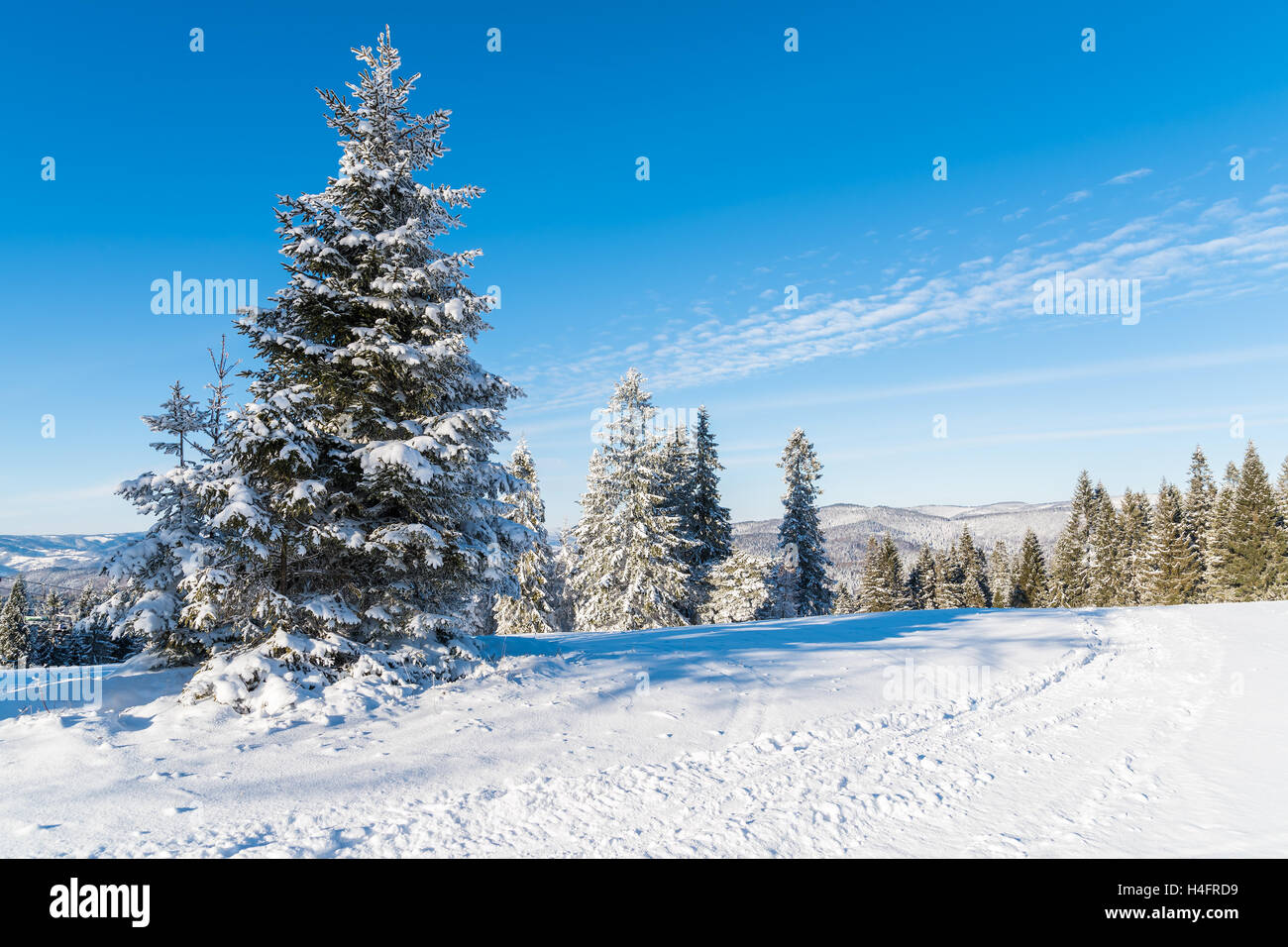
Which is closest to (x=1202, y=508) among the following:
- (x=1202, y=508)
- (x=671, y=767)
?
(x=1202, y=508)

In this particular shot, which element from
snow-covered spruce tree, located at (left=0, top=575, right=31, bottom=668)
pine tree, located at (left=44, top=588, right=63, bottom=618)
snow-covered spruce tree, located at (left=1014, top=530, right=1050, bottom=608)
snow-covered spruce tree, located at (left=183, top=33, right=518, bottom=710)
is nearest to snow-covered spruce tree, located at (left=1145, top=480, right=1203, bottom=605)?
snow-covered spruce tree, located at (left=1014, top=530, right=1050, bottom=608)

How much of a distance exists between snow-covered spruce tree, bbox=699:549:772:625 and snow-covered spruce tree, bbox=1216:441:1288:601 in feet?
114

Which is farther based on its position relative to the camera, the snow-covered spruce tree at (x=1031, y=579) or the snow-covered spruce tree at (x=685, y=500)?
the snow-covered spruce tree at (x=1031, y=579)

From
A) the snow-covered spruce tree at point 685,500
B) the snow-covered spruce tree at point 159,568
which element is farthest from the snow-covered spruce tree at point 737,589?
the snow-covered spruce tree at point 159,568

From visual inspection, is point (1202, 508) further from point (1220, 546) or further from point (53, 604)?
point (53, 604)

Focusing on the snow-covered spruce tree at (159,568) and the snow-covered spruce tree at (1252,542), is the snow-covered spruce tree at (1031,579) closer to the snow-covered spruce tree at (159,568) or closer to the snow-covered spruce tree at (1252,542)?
the snow-covered spruce tree at (1252,542)

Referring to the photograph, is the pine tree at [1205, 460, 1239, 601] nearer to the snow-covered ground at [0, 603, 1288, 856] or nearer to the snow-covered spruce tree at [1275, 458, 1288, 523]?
the snow-covered spruce tree at [1275, 458, 1288, 523]

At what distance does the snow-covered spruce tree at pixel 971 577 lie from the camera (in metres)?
61.4

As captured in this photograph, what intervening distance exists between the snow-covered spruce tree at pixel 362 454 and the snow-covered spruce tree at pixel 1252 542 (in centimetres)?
5238

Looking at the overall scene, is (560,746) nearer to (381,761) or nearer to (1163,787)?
(381,761)

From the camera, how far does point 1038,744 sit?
25.3 ft

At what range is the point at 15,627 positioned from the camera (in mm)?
44750

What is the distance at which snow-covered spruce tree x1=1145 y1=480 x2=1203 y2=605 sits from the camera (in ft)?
147
